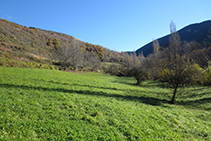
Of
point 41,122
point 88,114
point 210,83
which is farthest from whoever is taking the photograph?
point 210,83

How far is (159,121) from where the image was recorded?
994 centimetres

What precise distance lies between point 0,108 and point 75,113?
15.9ft

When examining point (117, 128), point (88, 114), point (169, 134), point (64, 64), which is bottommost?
point (169, 134)

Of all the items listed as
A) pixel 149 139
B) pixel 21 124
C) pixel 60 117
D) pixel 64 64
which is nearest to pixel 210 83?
pixel 149 139

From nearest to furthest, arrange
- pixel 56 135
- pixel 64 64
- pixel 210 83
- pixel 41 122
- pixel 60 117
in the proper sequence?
1. pixel 56 135
2. pixel 41 122
3. pixel 60 117
4. pixel 210 83
5. pixel 64 64

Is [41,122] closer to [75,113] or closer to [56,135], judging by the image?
[56,135]

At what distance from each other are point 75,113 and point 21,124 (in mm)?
3395

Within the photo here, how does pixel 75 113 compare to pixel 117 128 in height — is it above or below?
above

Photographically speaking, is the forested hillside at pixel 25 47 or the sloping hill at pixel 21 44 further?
the sloping hill at pixel 21 44

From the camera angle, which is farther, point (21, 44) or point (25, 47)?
point (21, 44)

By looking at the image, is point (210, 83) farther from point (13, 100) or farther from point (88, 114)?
point (13, 100)

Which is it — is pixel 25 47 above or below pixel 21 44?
below

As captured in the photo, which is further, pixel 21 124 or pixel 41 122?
pixel 41 122

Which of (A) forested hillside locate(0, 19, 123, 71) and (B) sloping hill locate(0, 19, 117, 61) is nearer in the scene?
(A) forested hillside locate(0, 19, 123, 71)
